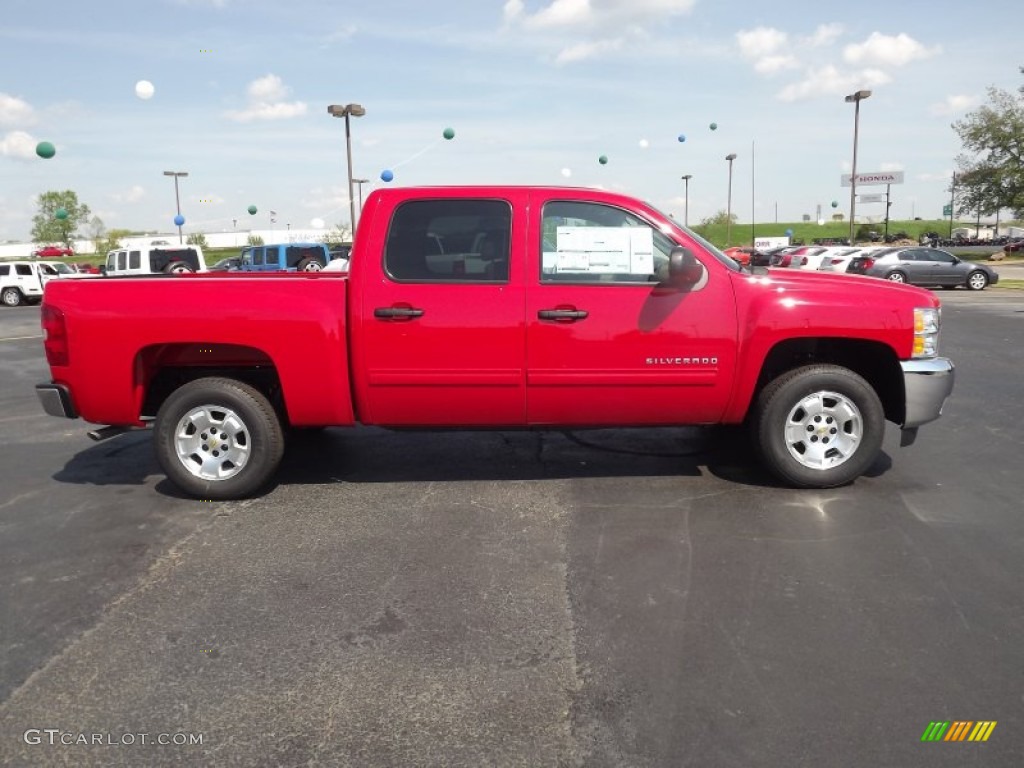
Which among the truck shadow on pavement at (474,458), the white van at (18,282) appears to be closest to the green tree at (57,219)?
the white van at (18,282)

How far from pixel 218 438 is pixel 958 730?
4111 millimetres

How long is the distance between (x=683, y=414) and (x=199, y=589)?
2.92m

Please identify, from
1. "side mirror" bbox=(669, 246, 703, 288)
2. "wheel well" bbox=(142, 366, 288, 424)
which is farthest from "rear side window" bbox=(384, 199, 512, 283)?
"wheel well" bbox=(142, 366, 288, 424)

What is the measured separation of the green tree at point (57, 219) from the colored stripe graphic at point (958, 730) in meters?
101

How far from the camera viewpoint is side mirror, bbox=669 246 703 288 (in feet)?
14.6

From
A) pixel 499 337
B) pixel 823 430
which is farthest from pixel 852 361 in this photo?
pixel 499 337

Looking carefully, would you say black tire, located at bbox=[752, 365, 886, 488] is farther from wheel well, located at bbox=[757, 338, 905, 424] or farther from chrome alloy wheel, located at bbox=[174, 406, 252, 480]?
chrome alloy wheel, located at bbox=[174, 406, 252, 480]

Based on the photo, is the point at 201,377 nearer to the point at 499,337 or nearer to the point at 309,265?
the point at 499,337

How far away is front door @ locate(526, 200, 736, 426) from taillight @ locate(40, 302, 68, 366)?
281cm

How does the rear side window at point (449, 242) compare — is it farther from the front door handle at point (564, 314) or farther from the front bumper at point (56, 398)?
the front bumper at point (56, 398)

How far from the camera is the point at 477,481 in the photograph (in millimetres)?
→ 5250

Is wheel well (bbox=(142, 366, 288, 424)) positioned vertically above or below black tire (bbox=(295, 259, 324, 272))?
below

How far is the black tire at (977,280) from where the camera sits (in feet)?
85.1

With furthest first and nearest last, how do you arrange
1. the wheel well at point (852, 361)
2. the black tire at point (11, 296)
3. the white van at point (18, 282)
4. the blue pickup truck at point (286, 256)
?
the black tire at point (11, 296) → the white van at point (18, 282) → the blue pickup truck at point (286, 256) → the wheel well at point (852, 361)
